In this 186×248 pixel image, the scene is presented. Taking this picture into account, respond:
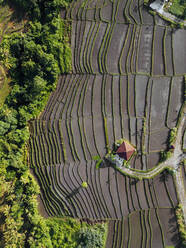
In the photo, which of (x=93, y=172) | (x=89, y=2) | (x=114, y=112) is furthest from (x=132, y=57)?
(x=93, y=172)

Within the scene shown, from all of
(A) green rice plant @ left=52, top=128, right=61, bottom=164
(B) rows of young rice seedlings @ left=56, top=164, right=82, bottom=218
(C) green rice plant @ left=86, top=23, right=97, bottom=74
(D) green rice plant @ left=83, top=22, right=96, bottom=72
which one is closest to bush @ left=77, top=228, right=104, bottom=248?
(B) rows of young rice seedlings @ left=56, top=164, right=82, bottom=218

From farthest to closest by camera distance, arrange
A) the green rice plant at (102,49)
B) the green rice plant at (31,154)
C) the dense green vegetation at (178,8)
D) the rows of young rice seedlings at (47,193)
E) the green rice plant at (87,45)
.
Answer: the green rice plant at (31,154) → the green rice plant at (87,45) → the green rice plant at (102,49) → the rows of young rice seedlings at (47,193) → the dense green vegetation at (178,8)

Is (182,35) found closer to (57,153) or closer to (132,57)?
(132,57)

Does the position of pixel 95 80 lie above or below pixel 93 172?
above

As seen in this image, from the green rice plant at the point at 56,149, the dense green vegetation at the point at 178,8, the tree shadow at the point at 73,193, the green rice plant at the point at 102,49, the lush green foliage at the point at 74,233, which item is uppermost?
the dense green vegetation at the point at 178,8

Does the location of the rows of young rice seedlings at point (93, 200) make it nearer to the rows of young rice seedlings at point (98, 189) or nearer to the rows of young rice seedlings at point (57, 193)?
the rows of young rice seedlings at point (98, 189)

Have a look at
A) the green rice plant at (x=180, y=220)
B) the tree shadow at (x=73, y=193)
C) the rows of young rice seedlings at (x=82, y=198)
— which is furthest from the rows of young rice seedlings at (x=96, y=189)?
the green rice plant at (x=180, y=220)
